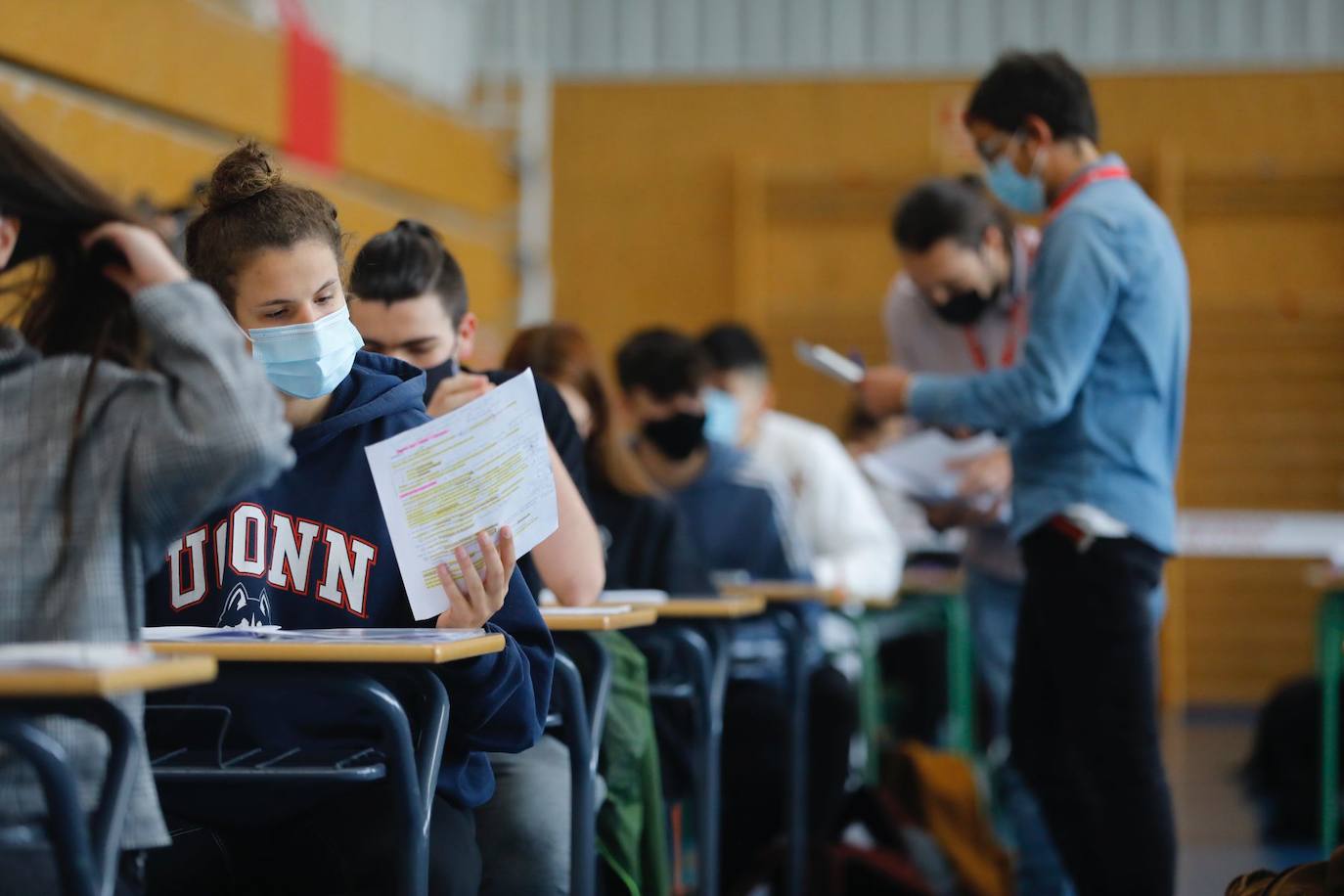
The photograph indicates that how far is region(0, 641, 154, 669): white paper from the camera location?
3.82 feet

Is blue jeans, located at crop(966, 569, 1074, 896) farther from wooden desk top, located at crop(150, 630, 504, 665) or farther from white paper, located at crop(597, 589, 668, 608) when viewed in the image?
wooden desk top, located at crop(150, 630, 504, 665)

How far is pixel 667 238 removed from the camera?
327 inches

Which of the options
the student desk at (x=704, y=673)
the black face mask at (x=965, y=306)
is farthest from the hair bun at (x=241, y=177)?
the black face mask at (x=965, y=306)

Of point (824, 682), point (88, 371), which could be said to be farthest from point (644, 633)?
point (88, 371)

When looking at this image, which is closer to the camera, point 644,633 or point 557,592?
point 557,592

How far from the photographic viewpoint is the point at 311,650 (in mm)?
1472

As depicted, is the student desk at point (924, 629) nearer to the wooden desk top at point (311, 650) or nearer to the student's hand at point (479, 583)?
the student's hand at point (479, 583)

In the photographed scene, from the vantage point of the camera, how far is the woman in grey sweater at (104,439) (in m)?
1.31

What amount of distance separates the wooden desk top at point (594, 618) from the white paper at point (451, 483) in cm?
28

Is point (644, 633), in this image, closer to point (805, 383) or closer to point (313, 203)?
point (313, 203)

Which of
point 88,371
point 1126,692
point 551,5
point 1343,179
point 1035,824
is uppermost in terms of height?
point 551,5

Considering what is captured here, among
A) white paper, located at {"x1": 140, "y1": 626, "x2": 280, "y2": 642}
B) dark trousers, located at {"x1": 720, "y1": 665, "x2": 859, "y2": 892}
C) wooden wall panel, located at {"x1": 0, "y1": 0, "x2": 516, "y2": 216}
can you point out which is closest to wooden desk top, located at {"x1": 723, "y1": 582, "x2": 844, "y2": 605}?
dark trousers, located at {"x1": 720, "y1": 665, "x2": 859, "y2": 892}

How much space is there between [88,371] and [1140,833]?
5.88ft

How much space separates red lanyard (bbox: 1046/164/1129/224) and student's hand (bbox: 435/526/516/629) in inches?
50.9
